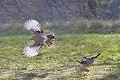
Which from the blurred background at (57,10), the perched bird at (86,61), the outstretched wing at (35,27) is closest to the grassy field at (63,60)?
the perched bird at (86,61)

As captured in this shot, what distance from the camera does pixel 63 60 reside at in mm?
12867

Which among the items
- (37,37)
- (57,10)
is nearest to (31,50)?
(37,37)

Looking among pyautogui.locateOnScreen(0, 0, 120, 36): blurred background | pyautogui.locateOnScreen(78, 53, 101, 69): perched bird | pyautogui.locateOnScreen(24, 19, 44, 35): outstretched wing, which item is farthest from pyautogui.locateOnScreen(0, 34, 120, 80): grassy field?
pyautogui.locateOnScreen(0, 0, 120, 36): blurred background

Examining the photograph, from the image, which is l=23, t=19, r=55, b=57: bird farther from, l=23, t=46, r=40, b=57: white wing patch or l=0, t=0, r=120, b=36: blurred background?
l=0, t=0, r=120, b=36: blurred background

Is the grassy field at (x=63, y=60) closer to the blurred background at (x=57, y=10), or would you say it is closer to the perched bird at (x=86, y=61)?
the perched bird at (x=86, y=61)

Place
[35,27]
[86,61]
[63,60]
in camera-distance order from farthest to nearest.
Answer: [63,60]
[86,61]
[35,27]

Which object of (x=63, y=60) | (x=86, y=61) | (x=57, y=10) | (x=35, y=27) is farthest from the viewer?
(x=57, y=10)

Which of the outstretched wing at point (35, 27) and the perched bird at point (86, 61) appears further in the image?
the perched bird at point (86, 61)

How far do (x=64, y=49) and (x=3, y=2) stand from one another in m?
14.9

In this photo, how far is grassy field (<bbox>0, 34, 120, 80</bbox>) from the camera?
10789 mm

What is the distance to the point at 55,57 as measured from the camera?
13367mm

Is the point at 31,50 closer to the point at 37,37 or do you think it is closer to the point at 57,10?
the point at 37,37

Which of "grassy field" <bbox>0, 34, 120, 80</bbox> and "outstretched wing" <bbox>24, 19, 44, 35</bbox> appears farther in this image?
"grassy field" <bbox>0, 34, 120, 80</bbox>

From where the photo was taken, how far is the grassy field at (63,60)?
10.8m
